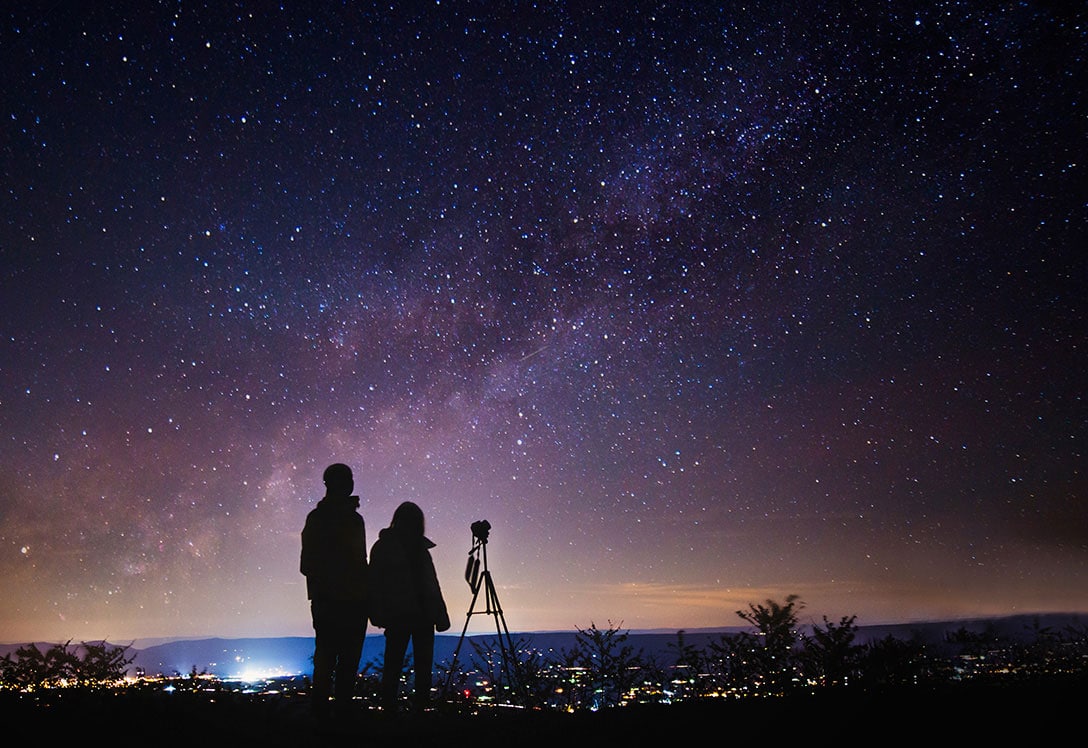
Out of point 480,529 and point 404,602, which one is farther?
point 480,529

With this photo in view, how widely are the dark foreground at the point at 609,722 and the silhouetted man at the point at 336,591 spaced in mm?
319

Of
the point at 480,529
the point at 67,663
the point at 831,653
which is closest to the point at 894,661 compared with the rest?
the point at 831,653

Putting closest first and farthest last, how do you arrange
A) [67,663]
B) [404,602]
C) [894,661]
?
[404,602] < [894,661] < [67,663]

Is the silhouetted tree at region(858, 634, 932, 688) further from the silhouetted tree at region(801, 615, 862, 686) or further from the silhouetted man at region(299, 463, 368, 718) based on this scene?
the silhouetted man at region(299, 463, 368, 718)

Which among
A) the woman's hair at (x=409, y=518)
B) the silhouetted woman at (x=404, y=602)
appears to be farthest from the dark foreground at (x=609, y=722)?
the woman's hair at (x=409, y=518)

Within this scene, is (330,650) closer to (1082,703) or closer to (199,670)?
(199,670)

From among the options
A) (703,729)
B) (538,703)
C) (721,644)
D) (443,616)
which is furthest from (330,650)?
(721,644)

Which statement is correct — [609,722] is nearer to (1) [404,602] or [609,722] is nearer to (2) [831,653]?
(1) [404,602]

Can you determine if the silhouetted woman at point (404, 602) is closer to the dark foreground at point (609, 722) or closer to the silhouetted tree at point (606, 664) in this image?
the dark foreground at point (609, 722)

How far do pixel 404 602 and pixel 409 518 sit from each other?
0.70 meters

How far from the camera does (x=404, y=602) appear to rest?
5.20 metres

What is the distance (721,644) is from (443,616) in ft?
11.7

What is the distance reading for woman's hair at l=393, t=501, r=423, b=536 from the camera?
17.9 ft

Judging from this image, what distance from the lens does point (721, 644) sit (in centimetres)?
714
